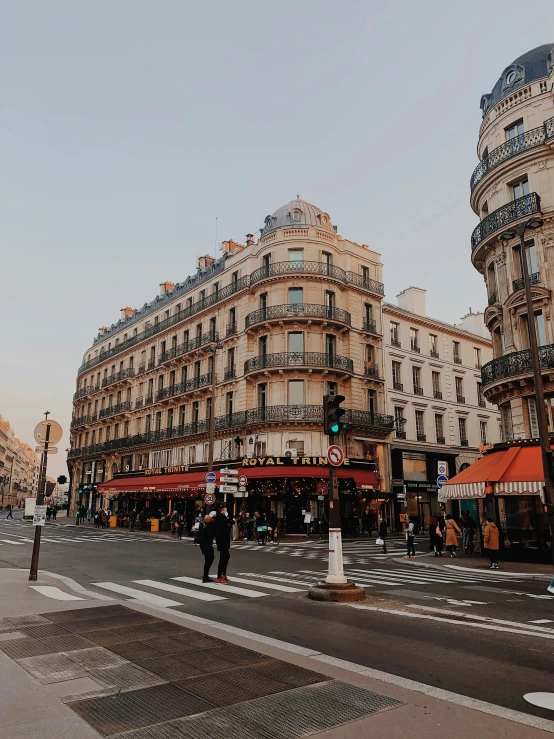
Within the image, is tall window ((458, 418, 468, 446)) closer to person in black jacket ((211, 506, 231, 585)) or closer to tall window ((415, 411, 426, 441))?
tall window ((415, 411, 426, 441))

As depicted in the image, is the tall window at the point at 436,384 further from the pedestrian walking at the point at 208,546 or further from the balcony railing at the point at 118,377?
the pedestrian walking at the point at 208,546

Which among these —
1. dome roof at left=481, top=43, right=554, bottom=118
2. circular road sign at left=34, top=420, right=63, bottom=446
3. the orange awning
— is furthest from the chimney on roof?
circular road sign at left=34, top=420, right=63, bottom=446

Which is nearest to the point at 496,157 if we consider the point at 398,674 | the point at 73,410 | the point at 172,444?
the point at 398,674

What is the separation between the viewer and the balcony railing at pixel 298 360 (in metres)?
33.5

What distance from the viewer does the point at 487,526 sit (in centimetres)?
1733

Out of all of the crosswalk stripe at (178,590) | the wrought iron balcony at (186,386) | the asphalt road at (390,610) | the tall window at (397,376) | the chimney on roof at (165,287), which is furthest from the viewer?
the chimney on roof at (165,287)

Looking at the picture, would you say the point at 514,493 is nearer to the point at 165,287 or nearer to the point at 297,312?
the point at 297,312

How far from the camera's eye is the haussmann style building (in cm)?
1869

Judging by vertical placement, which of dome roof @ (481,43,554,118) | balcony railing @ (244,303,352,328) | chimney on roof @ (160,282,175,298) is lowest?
balcony railing @ (244,303,352,328)

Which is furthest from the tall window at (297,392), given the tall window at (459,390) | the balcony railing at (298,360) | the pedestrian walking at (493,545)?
the pedestrian walking at (493,545)

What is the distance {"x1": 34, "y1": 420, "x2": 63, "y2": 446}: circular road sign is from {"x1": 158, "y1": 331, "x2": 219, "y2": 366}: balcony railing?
26.3 m

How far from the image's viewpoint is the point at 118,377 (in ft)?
173

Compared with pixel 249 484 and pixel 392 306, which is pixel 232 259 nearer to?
pixel 392 306

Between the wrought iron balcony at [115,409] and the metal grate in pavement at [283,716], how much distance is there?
154 ft
